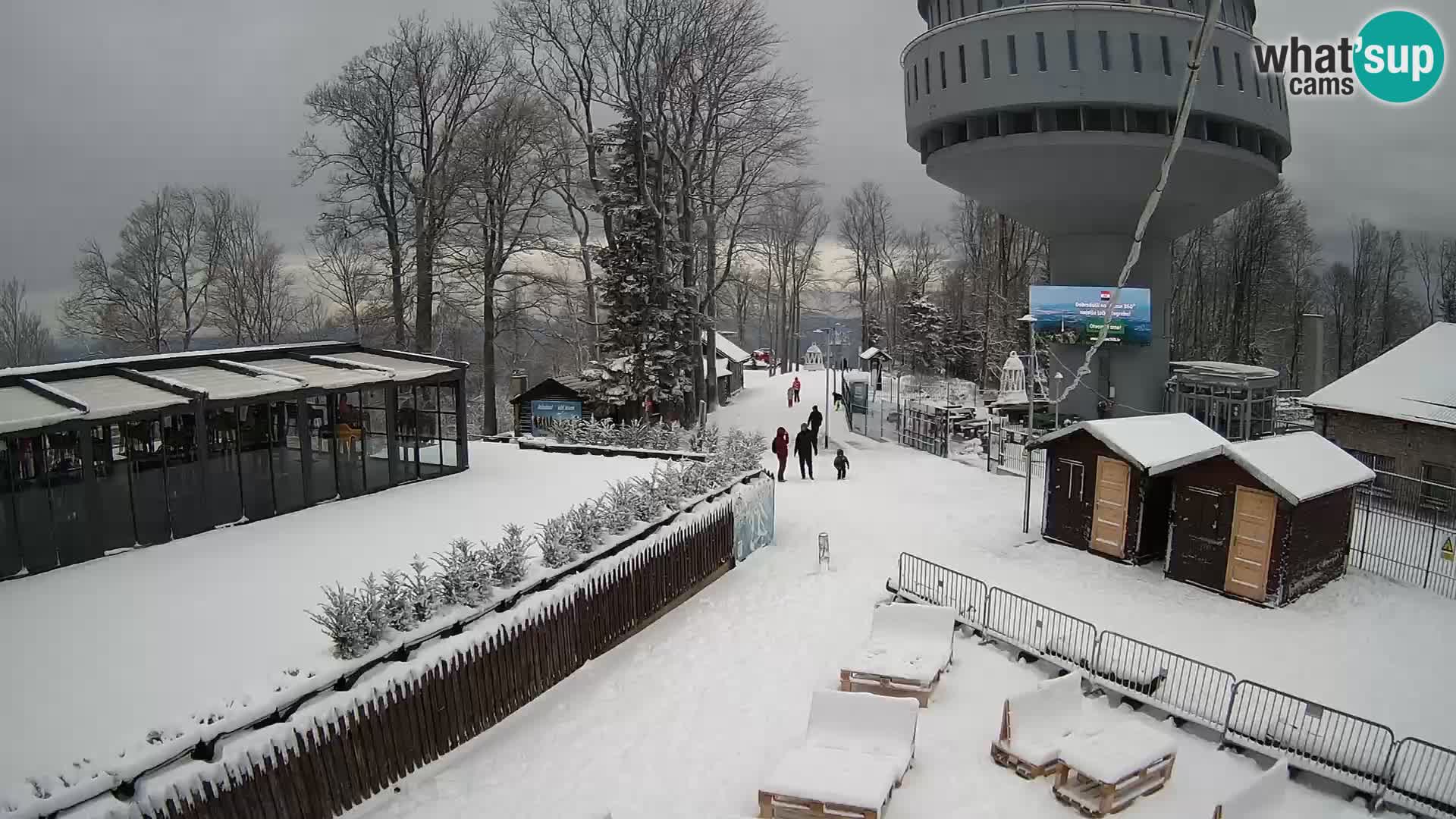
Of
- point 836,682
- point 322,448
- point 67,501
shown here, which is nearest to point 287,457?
point 322,448

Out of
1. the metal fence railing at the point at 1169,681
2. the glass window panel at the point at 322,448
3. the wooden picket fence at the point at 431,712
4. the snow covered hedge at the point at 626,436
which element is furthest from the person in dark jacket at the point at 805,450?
the metal fence railing at the point at 1169,681

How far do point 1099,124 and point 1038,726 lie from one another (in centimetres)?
2471

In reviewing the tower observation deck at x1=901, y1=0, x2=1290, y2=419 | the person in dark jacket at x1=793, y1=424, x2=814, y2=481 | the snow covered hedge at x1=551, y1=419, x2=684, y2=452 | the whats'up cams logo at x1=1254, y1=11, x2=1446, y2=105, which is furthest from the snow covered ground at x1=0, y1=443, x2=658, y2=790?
the tower observation deck at x1=901, y1=0, x2=1290, y2=419

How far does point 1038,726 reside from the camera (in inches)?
334

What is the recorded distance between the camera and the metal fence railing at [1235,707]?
7828mm

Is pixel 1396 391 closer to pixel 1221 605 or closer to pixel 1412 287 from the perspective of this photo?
pixel 1221 605

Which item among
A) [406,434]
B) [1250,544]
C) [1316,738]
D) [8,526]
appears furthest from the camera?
[406,434]

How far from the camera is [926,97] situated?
29.1 meters

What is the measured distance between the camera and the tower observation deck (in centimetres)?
2617

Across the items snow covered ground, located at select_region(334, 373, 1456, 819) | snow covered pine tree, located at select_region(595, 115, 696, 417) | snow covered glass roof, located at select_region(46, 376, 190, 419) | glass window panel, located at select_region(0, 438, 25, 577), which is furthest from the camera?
snow covered pine tree, located at select_region(595, 115, 696, 417)

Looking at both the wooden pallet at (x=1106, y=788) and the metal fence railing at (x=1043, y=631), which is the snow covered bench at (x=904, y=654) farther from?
the wooden pallet at (x=1106, y=788)

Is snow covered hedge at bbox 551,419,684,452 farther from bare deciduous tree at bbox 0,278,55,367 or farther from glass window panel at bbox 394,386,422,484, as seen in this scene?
bare deciduous tree at bbox 0,278,55,367

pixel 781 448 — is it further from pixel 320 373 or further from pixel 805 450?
pixel 320 373

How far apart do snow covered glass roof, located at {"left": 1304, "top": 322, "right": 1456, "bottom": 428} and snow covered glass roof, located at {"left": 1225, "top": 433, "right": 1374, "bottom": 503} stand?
7465 mm
